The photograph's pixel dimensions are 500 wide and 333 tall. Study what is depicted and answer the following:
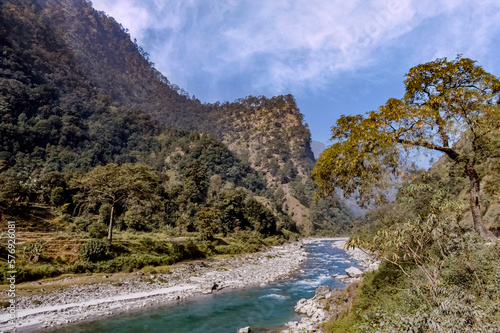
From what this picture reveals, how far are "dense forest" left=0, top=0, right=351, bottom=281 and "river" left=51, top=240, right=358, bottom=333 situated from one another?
8830mm

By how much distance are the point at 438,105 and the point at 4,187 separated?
47088mm

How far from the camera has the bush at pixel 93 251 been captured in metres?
26.9

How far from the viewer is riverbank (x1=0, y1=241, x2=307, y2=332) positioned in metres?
16.8

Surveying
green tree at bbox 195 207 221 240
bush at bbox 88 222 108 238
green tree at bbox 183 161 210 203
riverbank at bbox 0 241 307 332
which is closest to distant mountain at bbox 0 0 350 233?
green tree at bbox 183 161 210 203

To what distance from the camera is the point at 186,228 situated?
54344mm

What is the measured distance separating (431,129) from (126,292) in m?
24.2

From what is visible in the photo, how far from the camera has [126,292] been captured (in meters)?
22.9

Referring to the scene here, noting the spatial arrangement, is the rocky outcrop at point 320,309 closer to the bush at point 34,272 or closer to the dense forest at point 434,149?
the dense forest at point 434,149

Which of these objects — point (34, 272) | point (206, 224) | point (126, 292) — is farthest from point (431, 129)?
point (206, 224)

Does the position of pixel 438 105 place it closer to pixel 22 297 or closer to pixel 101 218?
pixel 22 297

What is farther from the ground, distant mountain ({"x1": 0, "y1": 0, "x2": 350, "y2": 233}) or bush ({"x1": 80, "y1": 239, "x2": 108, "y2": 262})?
distant mountain ({"x1": 0, "y1": 0, "x2": 350, "y2": 233})

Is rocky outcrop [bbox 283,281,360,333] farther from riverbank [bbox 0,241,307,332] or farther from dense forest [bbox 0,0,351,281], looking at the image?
riverbank [bbox 0,241,307,332]

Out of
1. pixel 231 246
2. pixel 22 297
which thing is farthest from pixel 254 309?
pixel 231 246

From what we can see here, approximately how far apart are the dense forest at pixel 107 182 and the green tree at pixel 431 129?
1817 millimetres
